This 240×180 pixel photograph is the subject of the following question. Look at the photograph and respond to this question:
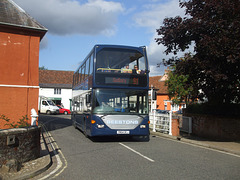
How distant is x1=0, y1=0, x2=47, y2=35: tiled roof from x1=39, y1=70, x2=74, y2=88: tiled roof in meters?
39.9

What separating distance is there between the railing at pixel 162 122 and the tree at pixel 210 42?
2.67 meters

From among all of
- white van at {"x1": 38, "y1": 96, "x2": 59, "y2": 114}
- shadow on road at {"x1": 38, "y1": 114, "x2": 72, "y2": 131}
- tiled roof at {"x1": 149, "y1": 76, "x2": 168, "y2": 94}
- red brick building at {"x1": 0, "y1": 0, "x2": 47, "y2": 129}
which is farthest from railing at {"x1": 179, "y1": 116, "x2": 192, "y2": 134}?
tiled roof at {"x1": 149, "y1": 76, "x2": 168, "y2": 94}

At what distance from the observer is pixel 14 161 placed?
6.61m

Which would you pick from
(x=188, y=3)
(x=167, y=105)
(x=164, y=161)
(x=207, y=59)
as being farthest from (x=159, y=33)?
(x=167, y=105)

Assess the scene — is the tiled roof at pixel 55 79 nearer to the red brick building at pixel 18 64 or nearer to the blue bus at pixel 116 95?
the red brick building at pixel 18 64

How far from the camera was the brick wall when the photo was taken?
6598mm

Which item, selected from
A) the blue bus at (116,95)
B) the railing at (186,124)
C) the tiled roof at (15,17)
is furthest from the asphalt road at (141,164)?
the tiled roof at (15,17)

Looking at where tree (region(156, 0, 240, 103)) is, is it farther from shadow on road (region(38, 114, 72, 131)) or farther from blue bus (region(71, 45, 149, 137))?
shadow on road (region(38, 114, 72, 131))

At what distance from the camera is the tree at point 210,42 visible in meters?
10.6

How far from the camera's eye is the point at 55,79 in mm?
59969

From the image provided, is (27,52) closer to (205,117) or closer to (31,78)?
(31,78)

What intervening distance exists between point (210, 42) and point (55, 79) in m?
52.2

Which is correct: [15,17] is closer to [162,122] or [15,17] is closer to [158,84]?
[162,122]

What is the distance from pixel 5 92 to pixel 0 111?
1134 mm
